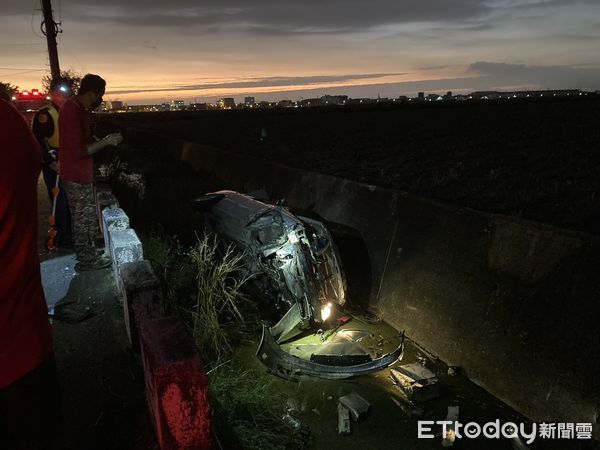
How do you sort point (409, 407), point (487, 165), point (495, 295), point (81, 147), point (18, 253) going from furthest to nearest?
point (487, 165) → point (81, 147) → point (495, 295) → point (409, 407) → point (18, 253)

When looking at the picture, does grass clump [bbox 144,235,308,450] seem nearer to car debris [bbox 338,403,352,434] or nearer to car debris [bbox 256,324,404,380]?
car debris [bbox 256,324,404,380]

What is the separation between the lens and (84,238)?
238 inches

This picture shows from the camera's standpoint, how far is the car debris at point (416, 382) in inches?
187

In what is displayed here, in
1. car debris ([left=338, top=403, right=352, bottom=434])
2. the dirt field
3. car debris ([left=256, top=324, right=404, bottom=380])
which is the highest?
the dirt field

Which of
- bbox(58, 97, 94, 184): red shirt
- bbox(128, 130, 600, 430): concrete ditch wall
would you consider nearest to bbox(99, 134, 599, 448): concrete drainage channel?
bbox(128, 130, 600, 430): concrete ditch wall

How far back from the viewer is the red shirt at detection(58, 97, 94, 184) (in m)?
5.07

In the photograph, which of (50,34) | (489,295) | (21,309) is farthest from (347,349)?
(50,34)

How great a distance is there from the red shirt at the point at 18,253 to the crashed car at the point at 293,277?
339 cm

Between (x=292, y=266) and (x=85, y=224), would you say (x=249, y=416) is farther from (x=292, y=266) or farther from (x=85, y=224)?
(x=85, y=224)

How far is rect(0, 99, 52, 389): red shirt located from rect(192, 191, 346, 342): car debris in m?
3.82

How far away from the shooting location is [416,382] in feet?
15.9

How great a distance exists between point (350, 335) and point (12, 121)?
490cm

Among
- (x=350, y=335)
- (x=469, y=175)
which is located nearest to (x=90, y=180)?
(x=350, y=335)

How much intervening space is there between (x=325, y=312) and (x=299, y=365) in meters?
0.97
